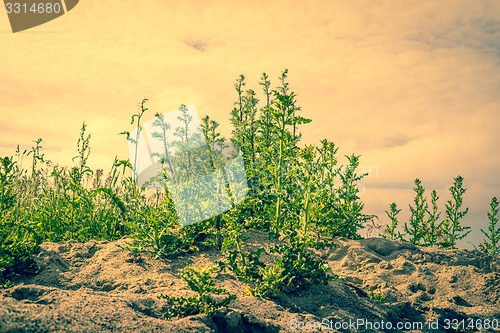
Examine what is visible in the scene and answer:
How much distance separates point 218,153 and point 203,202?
2.61 feet

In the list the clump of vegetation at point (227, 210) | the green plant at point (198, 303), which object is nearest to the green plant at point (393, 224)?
the clump of vegetation at point (227, 210)

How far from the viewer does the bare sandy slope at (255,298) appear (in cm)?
270

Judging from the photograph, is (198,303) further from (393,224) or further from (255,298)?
(393,224)

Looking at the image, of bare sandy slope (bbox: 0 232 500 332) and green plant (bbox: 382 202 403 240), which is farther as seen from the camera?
green plant (bbox: 382 202 403 240)

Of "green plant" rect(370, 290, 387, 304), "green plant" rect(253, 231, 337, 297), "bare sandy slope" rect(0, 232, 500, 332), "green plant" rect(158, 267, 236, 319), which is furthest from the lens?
"green plant" rect(370, 290, 387, 304)

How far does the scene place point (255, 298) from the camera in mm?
3557

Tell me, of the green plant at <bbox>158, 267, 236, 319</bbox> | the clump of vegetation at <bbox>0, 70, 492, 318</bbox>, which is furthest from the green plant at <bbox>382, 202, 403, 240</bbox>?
the green plant at <bbox>158, 267, 236, 319</bbox>

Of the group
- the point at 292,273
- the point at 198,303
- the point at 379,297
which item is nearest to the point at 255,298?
the point at 292,273

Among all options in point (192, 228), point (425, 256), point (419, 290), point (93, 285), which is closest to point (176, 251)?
point (192, 228)

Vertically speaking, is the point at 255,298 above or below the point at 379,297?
above

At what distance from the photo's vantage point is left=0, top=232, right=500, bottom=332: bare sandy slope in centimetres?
270

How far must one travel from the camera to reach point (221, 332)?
117 inches

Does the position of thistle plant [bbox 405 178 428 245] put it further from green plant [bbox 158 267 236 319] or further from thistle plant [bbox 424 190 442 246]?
green plant [bbox 158 267 236 319]

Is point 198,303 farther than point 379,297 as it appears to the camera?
No
